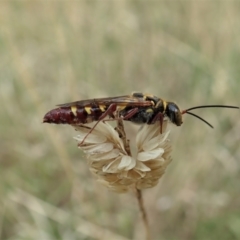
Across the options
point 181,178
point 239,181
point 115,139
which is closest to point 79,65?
point 181,178

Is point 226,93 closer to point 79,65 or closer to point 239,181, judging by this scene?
point 239,181

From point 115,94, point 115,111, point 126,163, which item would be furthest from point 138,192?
point 115,94

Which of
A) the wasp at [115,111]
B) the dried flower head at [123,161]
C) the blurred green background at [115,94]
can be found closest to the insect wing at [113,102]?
the wasp at [115,111]

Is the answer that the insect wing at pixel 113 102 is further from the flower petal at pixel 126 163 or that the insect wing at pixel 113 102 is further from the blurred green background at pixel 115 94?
the blurred green background at pixel 115 94

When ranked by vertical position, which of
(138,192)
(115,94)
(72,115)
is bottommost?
(138,192)

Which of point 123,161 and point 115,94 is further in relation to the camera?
point 115,94

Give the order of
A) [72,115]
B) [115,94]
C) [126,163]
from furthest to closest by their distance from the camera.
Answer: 1. [115,94]
2. [72,115]
3. [126,163]

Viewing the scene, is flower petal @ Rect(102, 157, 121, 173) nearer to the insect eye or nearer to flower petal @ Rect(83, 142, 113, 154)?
flower petal @ Rect(83, 142, 113, 154)

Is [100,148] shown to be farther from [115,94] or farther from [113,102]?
[115,94]
